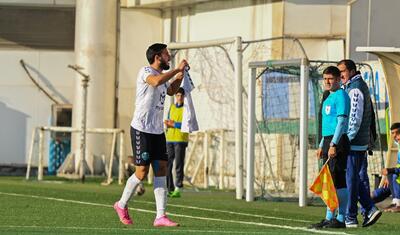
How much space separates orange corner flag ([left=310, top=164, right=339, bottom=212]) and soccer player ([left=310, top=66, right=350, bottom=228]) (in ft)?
0.17

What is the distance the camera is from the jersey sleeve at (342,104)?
16.0 m

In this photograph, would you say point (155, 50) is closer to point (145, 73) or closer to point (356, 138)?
point (145, 73)

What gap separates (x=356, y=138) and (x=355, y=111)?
1.15 feet

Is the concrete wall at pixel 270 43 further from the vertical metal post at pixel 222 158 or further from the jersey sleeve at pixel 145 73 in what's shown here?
the jersey sleeve at pixel 145 73

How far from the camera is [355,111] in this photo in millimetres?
16562

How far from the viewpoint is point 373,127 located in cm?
1786

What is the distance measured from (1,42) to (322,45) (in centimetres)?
1112

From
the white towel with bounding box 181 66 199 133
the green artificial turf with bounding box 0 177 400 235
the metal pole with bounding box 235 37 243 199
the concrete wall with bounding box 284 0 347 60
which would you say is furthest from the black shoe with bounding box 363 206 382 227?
the concrete wall with bounding box 284 0 347 60

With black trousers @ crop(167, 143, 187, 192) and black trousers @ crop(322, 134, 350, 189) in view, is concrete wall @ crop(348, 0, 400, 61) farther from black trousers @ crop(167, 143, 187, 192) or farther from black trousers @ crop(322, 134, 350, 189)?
black trousers @ crop(322, 134, 350, 189)

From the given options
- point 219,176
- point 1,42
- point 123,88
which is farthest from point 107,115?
point 219,176

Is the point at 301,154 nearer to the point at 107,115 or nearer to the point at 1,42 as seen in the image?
the point at 107,115

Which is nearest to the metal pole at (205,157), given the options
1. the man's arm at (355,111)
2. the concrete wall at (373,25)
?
the concrete wall at (373,25)

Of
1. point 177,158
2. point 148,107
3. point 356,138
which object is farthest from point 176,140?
point 148,107

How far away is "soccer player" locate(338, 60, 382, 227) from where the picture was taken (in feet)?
54.2
